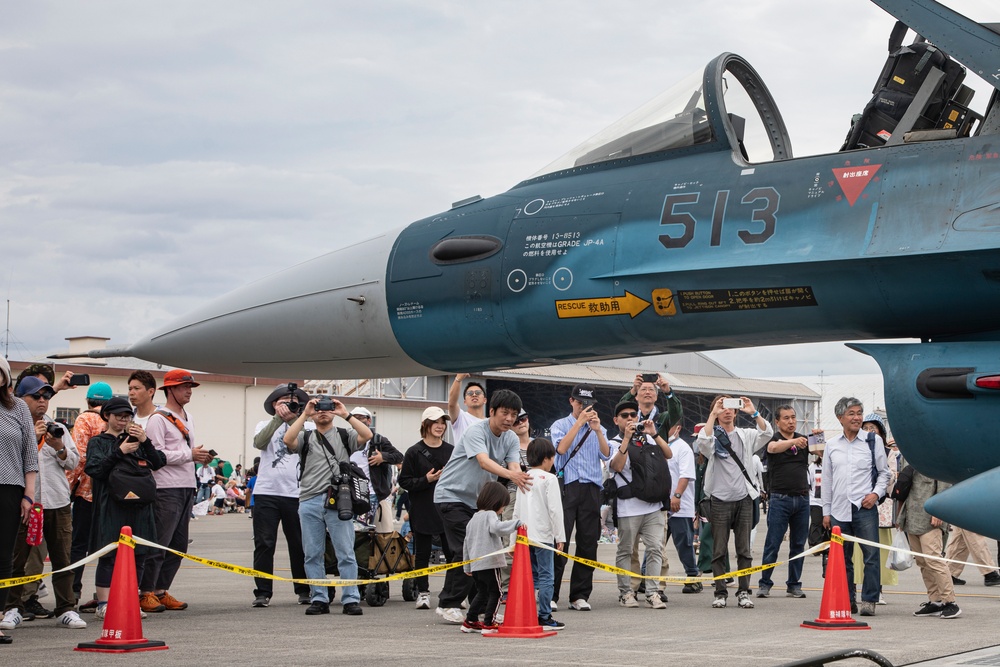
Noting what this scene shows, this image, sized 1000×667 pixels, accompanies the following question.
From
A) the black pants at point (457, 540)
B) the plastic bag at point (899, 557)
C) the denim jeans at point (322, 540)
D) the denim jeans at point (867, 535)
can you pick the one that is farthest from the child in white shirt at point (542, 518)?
the plastic bag at point (899, 557)

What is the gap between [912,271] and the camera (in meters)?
5.23

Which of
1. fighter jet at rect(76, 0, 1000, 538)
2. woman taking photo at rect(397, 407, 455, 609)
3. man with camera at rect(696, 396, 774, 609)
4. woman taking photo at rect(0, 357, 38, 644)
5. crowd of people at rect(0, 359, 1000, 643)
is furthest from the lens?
man with camera at rect(696, 396, 774, 609)

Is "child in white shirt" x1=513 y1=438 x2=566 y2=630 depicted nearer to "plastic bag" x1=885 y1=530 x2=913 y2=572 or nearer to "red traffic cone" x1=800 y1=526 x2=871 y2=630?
"red traffic cone" x1=800 y1=526 x2=871 y2=630

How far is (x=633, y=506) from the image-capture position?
10805 millimetres

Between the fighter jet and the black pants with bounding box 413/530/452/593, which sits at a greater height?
the fighter jet

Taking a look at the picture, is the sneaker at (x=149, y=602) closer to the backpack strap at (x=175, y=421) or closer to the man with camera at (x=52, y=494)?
the man with camera at (x=52, y=494)

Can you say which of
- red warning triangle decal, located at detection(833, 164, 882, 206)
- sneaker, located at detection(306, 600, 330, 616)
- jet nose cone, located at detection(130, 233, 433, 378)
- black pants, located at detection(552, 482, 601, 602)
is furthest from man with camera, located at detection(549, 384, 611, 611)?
red warning triangle decal, located at detection(833, 164, 882, 206)

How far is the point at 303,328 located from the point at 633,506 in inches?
193

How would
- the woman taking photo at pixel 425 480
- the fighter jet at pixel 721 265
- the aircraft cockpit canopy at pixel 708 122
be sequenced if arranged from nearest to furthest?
the fighter jet at pixel 721 265
the aircraft cockpit canopy at pixel 708 122
the woman taking photo at pixel 425 480

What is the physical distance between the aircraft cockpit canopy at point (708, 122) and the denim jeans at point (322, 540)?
442cm

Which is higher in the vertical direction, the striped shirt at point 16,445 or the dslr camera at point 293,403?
the dslr camera at point 293,403

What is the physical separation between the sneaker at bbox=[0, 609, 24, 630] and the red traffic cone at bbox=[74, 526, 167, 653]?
1.08 m

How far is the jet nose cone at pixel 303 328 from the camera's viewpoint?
673 centimetres

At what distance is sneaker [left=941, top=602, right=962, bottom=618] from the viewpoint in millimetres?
9906
